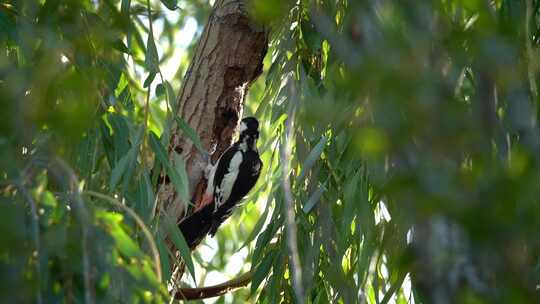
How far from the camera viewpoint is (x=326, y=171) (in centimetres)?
337

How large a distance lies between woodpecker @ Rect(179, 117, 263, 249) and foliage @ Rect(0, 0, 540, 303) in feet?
2.21

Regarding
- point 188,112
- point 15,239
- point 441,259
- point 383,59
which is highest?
point 188,112

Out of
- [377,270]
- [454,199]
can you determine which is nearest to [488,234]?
[454,199]

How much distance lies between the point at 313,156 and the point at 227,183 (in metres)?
1.71

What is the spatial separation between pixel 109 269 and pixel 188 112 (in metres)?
1.73

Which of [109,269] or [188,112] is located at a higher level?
[188,112]

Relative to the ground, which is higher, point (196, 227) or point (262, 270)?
point (196, 227)

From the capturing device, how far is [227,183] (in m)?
4.70

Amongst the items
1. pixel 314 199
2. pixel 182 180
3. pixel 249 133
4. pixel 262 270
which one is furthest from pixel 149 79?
pixel 249 133

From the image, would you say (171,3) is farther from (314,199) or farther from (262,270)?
(262,270)

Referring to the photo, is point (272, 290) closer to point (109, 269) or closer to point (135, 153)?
point (135, 153)

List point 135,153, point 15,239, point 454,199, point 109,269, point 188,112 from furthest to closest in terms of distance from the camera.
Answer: point 188,112
point 135,153
point 109,269
point 15,239
point 454,199

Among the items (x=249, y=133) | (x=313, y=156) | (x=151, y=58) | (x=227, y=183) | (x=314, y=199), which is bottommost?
(x=314, y=199)

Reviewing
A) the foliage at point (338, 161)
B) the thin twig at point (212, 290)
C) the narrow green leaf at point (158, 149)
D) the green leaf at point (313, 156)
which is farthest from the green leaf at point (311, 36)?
the thin twig at point (212, 290)
